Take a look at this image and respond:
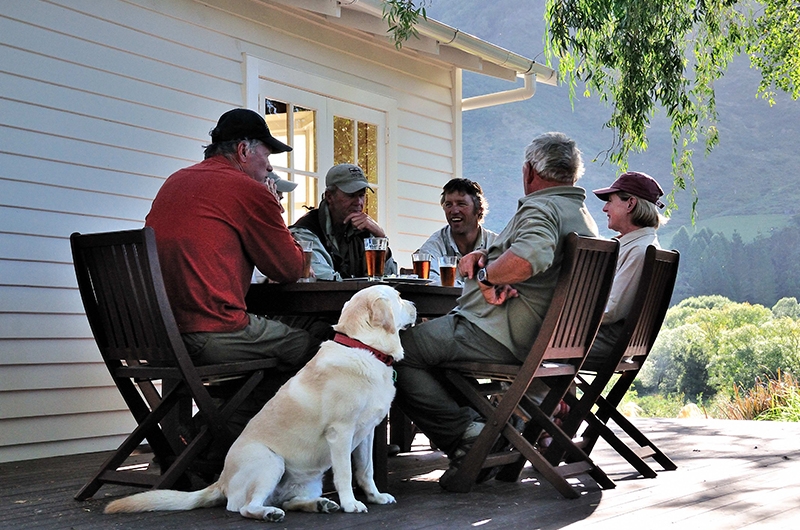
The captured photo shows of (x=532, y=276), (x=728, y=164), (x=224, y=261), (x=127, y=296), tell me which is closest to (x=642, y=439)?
(x=532, y=276)

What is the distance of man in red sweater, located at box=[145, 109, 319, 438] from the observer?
3.47 metres

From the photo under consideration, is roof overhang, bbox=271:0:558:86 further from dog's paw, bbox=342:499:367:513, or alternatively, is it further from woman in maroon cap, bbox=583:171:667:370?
dog's paw, bbox=342:499:367:513

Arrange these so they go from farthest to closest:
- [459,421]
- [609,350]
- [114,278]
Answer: [609,350] < [459,421] < [114,278]

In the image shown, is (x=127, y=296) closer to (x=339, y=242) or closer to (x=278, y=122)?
(x=339, y=242)

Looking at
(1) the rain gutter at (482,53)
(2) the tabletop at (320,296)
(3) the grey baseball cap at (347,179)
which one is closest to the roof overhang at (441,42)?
(1) the rain gutter at (482,53)

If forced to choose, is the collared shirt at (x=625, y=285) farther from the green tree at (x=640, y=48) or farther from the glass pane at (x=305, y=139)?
the glass pane at (x=305, y=139)

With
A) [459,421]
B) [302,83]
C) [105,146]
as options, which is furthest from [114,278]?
[302,83]

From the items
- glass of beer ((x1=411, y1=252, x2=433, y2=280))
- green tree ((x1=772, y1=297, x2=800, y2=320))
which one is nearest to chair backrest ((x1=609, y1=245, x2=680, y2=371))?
glass of beer ((x1=411, y1=252, x2=433, y2=280))

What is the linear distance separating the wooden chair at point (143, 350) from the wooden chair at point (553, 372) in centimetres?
91

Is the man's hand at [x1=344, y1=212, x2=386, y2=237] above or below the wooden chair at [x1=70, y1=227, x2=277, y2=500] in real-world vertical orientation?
above

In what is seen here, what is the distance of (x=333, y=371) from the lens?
122 inches

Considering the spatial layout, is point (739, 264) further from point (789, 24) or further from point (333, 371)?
point (333, 371)

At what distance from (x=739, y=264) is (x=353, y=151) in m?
34.5

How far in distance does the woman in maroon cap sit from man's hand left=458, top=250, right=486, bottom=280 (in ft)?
2.43
